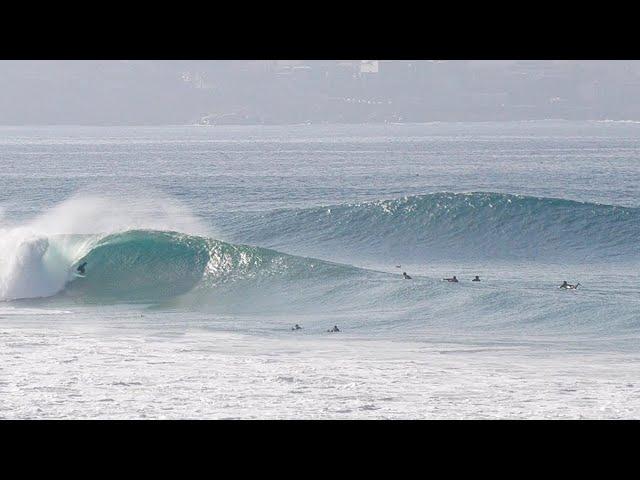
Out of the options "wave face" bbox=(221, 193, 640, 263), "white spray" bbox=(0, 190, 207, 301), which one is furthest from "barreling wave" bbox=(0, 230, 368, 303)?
"wave face" bbox=(221, 193, 640, 263)

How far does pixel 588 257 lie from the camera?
2770cm

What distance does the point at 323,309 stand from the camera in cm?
1980

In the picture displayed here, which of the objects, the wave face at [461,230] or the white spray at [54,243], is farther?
the wave face at [461,230]

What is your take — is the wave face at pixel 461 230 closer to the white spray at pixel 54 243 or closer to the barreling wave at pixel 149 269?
the white spray at pixel 54 243

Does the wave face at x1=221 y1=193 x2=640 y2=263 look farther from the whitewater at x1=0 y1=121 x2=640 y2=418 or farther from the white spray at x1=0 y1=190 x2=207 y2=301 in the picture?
the white spray at x1=0 y1=190 x2=207 y2=301

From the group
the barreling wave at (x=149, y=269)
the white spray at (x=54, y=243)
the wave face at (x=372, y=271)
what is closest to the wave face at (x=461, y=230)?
the wave face at (x=372, y=271)

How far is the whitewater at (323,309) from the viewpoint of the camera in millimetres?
10758

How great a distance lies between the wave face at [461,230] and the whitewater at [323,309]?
3.3 inches

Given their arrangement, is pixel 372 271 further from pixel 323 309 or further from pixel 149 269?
pixel 149 269

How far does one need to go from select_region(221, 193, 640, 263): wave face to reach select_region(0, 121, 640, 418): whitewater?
0.27ft

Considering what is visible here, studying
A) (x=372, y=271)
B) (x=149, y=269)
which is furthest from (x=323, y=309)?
(x=149, y=269)

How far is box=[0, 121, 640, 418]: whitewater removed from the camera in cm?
1076

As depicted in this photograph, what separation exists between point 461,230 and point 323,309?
39.0 feet
